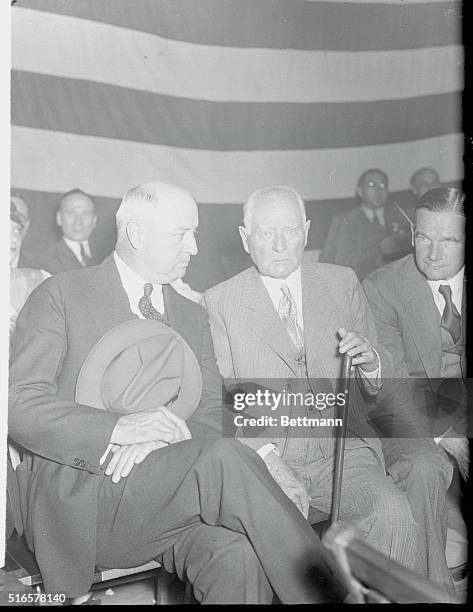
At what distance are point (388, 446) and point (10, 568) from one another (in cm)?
132

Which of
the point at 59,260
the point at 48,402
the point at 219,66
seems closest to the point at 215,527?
the point at 48,402

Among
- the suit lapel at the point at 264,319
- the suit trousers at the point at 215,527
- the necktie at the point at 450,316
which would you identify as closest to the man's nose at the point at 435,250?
the necktie at the point at 450,316

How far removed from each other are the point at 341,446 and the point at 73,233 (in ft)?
3.74

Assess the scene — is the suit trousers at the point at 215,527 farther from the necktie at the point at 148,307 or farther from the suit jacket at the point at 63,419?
the necktie at the point at 148,307

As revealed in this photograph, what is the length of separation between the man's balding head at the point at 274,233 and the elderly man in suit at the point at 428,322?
30cm

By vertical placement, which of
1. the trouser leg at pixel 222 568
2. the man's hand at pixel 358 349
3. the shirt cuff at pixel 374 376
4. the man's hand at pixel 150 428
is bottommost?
the trouser leg at pixel 222 568

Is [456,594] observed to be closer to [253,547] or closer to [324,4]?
[253,547]

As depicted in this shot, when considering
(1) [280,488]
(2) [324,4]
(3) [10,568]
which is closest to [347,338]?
(1) [280,488]

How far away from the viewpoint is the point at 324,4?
249cm

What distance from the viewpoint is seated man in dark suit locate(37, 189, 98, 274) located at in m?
2.34

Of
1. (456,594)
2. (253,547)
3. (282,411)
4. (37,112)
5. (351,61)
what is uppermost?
(351,61)

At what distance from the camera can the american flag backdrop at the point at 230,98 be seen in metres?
2.37

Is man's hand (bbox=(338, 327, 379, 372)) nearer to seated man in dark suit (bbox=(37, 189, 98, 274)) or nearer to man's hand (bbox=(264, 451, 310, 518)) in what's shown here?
man's hand (bbox=(264, 451, 310, 518))

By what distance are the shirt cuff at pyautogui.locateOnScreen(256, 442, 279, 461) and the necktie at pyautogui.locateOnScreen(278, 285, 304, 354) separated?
1.12 feet
